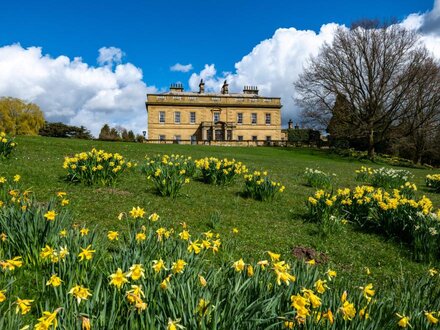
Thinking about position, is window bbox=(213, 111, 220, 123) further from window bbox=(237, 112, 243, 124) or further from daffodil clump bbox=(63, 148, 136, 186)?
daffodil clump bbox=(63, 148, 136, 186)

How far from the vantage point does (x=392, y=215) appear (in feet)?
18.9

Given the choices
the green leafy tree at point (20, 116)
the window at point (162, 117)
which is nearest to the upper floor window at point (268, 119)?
the window at point (162, 117)

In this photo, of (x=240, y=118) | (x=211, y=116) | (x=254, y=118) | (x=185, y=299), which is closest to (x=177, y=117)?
(x=211, y=116)

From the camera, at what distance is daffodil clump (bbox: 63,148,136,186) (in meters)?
7.41

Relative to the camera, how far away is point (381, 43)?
30156 mm

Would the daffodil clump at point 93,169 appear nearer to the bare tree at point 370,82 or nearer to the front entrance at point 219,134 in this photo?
the bare tree at point 370,82

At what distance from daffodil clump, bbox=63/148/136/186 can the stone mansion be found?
43.3m

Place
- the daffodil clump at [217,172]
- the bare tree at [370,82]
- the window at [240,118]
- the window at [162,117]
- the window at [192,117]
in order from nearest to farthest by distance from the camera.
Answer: the daffodil clump at [217,172]
the bare tree at [370,82]
the window at [162,117]
the window at [192,117]
the window at [240,118]

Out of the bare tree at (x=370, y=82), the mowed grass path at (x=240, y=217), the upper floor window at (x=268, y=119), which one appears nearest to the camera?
the mowed grass path at (x=240, y=217)

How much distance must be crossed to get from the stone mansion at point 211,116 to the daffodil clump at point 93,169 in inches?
1706

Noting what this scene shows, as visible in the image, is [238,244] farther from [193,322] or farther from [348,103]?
[348,103]

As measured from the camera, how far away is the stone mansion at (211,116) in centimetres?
5200

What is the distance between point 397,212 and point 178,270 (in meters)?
4.97

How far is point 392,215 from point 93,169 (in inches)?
244
